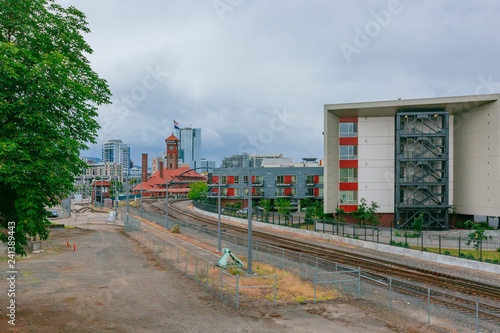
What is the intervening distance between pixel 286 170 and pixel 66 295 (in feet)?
226

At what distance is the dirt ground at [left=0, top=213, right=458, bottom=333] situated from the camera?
16141mm

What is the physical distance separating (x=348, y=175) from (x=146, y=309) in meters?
43.8

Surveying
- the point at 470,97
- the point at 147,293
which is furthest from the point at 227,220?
the point at 147,293

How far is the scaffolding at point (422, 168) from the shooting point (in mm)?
53562

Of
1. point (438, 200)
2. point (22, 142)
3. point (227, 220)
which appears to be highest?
point (22, 142)

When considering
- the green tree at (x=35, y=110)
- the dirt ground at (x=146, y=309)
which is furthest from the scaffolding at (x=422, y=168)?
the green tree at (x=35, y=110)

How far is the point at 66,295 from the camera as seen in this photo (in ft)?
68.2

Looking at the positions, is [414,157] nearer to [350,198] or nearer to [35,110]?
[350,198]

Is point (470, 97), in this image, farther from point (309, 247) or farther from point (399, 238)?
point (309, 247)

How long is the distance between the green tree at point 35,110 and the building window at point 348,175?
4650 cm

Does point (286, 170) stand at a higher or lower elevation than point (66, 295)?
higher

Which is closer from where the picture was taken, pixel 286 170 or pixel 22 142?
pixel 22 142

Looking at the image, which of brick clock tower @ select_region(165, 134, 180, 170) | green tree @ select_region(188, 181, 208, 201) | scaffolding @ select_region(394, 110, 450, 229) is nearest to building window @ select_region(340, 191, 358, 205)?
scaffolding @ select_region(394, 110, 450, 229)

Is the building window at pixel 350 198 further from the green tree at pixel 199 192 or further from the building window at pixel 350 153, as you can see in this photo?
the green tree at pixel 199 192
